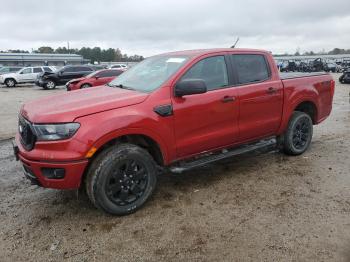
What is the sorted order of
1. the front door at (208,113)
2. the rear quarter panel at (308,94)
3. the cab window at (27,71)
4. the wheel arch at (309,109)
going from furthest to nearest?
the cab window at (27,71) < the wheel arch at (309,109) < the rear quarter panel at (308,94) < the front door at (208,113)

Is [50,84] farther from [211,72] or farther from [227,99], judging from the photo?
[227,99]

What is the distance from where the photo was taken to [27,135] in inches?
149

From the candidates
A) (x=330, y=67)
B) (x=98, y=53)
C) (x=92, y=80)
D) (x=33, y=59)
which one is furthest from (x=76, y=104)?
(x=98, y=53)

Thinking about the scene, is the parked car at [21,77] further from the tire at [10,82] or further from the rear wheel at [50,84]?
the rear wheel at [50,84]

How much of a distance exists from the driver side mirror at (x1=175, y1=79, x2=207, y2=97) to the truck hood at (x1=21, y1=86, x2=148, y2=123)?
419 mm

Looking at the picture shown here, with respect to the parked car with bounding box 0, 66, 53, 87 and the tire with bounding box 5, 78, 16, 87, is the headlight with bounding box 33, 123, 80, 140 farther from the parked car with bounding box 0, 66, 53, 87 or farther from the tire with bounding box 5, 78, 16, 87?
the tire with bounding box 5, 78, 16, 87

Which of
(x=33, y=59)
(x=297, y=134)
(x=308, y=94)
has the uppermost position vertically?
(x=33, y=59)

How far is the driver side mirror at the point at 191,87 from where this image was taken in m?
4.00

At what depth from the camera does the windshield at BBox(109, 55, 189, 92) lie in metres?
4.35

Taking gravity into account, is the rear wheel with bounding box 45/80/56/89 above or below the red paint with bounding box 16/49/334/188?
below

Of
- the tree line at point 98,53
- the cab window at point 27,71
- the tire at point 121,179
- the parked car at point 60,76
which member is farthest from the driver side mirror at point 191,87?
the tree line at point 98,53

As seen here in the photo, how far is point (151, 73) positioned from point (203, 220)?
2.04m

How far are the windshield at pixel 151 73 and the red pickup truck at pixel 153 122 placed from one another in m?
0.02

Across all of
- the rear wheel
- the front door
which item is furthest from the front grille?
the rear wheel
